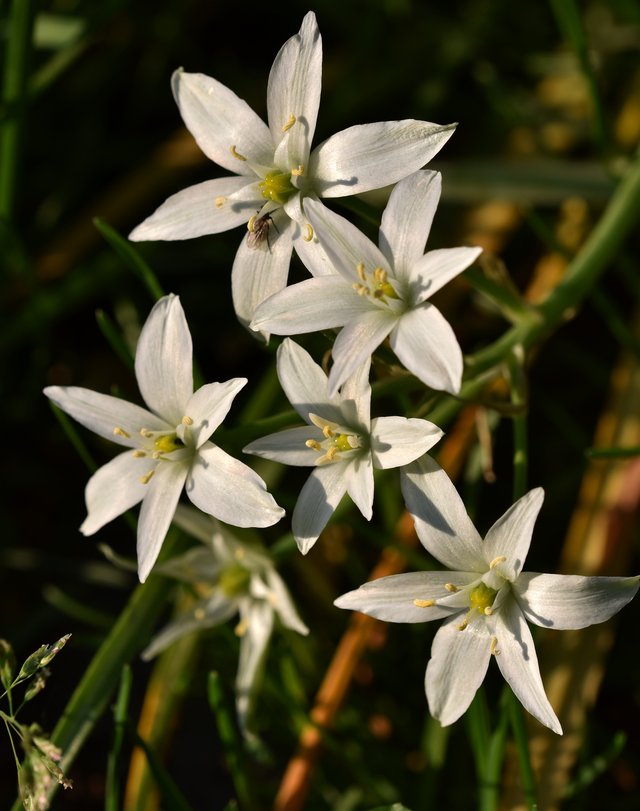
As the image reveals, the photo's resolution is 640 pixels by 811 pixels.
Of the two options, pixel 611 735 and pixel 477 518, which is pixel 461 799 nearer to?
pixel 611 735

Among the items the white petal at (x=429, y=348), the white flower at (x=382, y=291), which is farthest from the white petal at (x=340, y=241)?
the white petal at (x=429, y=348)

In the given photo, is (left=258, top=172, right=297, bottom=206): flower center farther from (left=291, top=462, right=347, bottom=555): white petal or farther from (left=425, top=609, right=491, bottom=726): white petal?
(left=425, top=609, right=491, bottom=726): white petal

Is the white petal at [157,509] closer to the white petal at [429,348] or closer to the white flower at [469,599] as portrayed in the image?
the white flower at [469,599]

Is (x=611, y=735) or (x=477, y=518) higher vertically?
(x=477, y=518)

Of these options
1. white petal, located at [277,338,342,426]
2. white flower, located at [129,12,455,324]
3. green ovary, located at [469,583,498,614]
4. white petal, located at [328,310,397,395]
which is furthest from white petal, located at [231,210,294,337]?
green ovary, located at [469,583,498,614]

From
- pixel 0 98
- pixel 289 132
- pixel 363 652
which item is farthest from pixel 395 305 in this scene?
pixel 0 98

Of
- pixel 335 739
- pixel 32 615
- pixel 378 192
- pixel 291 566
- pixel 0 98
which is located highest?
pixel 0 98
